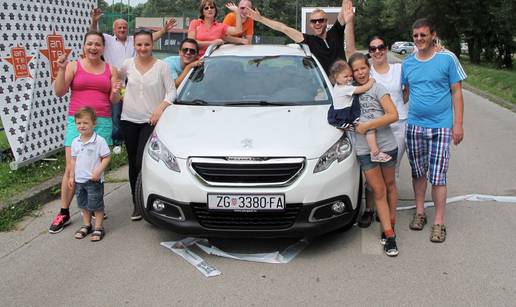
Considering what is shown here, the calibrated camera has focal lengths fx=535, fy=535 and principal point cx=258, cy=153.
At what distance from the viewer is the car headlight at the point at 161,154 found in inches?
159

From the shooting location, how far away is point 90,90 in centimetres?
483

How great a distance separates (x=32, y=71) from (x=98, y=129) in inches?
96.1

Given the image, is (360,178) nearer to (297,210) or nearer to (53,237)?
(297,210)

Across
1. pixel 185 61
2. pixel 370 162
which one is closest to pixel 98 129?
pixel 185 61

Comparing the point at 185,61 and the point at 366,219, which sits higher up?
the point at 185,61

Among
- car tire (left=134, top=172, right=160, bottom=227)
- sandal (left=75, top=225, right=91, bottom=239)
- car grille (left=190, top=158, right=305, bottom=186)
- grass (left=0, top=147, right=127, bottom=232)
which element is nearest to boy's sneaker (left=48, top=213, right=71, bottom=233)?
sandal (left=75, top=225, right=91, bottom=239)

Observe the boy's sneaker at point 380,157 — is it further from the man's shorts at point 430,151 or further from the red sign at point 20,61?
the red sign at point 20,61

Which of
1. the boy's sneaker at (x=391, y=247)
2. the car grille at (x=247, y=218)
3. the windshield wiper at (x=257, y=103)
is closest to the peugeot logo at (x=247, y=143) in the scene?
the car grille at (x=247, y=218)

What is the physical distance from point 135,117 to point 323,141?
6.22 feet

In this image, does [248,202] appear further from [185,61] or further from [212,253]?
[185,61]

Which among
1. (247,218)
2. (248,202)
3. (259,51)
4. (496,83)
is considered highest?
(259,51)

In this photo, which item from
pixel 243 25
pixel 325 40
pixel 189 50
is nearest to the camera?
pixel 189 50

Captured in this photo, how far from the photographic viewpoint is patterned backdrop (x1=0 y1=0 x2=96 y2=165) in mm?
6301

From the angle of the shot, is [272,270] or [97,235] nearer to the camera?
[272,270]
